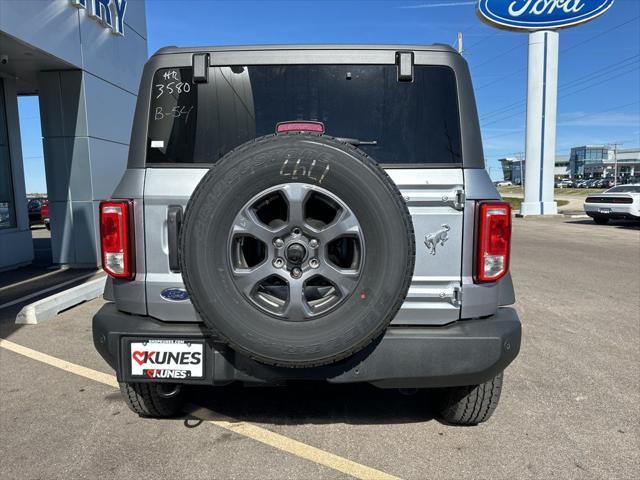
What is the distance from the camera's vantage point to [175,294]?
2.51m

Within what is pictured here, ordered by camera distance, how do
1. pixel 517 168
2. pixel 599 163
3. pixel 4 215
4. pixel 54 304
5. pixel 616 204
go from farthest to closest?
pixel 517 168
pixel 599 163
pixel 616 204
pixel 4 215
pixel 54 304

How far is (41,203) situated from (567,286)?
20554 millimetres

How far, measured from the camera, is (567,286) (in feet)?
24.6

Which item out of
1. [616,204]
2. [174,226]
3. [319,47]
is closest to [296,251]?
[174,226]

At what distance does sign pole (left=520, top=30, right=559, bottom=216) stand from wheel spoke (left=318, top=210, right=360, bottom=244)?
23.8 metres

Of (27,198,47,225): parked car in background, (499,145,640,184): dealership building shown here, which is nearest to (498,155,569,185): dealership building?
(499,145,640,184): dealership building

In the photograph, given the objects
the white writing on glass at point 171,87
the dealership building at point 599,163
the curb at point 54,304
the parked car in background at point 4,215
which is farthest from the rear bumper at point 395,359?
the dealership building at point 599,163

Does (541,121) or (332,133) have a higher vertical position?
(541,121)

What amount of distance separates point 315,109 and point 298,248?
0.83 m

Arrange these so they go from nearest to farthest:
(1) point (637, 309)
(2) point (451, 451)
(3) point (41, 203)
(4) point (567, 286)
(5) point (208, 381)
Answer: (5) point (208, 381)
(2) point (451, 451)
(1) point (637, 309)
(4) point (567, 286)
(3) point (41, 203)

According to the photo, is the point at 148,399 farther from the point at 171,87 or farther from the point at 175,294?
the point at 171,87

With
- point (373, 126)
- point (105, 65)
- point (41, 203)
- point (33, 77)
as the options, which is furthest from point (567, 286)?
point (41, 203)

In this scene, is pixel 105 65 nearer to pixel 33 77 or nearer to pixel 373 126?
pixel 33 77

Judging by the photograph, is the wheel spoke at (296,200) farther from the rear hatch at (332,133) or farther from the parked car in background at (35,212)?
the parked car in background at (35,212)
